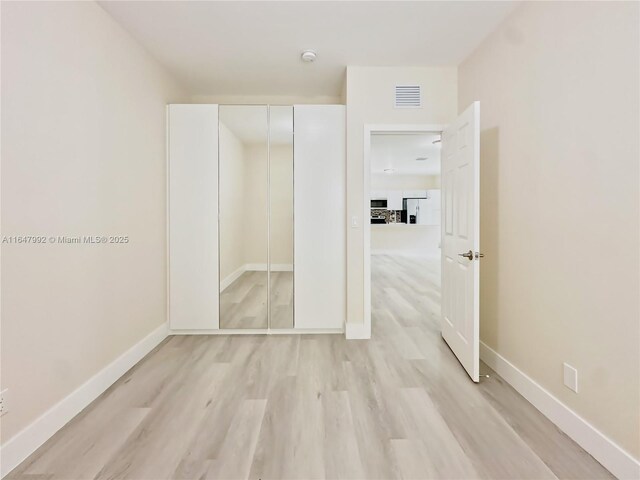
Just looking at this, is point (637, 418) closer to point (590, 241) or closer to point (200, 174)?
point (590, 241)

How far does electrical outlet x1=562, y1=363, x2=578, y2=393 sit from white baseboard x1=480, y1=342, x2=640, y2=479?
0.13 m

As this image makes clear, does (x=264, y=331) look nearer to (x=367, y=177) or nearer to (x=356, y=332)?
(x=356, y=332)

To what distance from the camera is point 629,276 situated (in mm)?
1466

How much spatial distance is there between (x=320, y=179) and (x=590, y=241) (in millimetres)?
2217

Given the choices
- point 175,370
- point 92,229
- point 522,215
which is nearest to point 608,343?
point 522,215

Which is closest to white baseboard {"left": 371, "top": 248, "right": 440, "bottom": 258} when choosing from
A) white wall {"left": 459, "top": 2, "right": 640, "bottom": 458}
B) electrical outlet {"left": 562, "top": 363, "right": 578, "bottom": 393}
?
white wall {"left": 459, "top": 2, "right": 640, "bottom": 458}

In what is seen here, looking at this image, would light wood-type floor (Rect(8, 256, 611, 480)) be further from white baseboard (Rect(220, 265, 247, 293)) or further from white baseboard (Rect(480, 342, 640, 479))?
white baseboard (Rect(220, 265, 247, 293))

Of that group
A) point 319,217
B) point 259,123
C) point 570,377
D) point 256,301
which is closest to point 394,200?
point 319,217

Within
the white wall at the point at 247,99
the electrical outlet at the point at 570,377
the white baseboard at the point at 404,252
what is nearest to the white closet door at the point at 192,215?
the white wall at the point at 247,99

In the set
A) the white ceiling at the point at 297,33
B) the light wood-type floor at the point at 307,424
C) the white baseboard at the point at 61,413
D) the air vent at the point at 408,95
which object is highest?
the white ceiling at the point at 297,33

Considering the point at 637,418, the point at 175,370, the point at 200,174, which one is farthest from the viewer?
the point at 200,174

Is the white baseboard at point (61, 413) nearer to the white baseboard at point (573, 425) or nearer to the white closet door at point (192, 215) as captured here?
the white closet door at point (192, 215)

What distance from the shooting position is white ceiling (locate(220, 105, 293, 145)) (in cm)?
327

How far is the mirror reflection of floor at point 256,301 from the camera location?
336 cm
